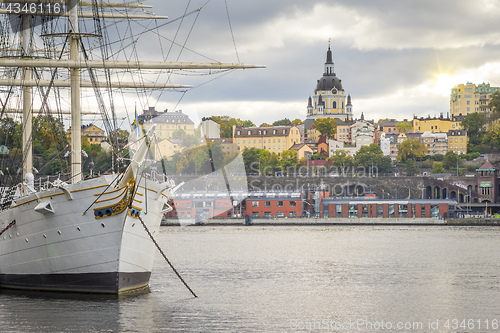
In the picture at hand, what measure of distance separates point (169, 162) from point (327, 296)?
103 meters

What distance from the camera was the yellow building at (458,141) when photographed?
582 feet

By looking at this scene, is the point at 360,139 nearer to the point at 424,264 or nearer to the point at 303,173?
the point at 303,173

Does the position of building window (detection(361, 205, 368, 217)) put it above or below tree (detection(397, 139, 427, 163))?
below

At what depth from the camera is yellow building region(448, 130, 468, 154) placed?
17738 cm

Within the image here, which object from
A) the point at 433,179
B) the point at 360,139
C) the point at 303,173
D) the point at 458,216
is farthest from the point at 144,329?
the point at 360,139

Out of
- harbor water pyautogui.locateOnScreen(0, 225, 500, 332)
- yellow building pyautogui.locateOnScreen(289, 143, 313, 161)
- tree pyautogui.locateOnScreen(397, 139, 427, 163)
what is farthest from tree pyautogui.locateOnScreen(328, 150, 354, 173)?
harbor water pyautogui.locateOnScreen(0, 225, 500, 332)

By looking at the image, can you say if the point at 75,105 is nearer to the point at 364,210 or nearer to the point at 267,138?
the point at 364,210

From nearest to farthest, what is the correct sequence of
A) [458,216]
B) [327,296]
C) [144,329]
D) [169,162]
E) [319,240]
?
[144,329] → [327,296] → [319,240] → [458,216] → [169,162]

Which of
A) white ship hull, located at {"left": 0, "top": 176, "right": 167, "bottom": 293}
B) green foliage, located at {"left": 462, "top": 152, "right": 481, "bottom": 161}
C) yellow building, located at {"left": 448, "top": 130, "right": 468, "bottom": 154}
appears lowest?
white ship hull, located at {"left": 0, "top": 176, "right": 167, "bottom": 293}

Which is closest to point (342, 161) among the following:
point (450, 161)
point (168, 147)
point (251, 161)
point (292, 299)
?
point (251, 161)

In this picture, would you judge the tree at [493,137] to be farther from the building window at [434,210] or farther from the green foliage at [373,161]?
the building window at [434,210]

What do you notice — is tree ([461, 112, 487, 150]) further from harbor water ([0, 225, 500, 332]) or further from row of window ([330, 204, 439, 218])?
harbor water ([0, 225, 500, 332])

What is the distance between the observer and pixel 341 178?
14188 cm

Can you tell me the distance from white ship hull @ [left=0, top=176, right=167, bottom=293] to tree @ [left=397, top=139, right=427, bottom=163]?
148081 millimetres
